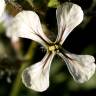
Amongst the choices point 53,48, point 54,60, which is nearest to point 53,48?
point 53,48

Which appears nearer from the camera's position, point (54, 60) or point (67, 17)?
point (67, 17)

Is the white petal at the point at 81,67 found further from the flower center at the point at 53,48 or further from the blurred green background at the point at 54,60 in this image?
the blurred green background at the point at 54,60

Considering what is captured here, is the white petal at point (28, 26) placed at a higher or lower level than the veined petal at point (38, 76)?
higher

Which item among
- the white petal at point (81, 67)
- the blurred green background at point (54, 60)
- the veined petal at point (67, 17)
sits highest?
the veined petal at point (67, 17)

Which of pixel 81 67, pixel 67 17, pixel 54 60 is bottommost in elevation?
pixel 54 60

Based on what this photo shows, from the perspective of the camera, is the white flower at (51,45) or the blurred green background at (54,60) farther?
the blurred green background at (54,60)

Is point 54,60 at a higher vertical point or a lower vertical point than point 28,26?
lower

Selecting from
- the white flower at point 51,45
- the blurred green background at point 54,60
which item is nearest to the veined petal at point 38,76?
the white flower at point 51,45

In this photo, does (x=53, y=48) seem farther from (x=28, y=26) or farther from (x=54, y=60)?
(x=54, y=60)
